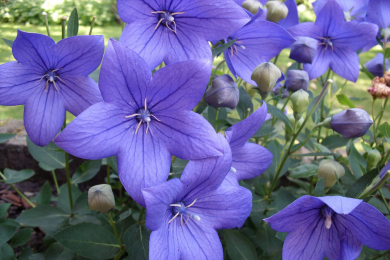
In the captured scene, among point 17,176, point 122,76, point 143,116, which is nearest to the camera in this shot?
point 122,76

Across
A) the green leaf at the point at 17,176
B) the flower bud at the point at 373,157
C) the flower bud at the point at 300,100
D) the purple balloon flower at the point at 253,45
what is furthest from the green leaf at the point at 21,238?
the flower bud at the point at 373,157

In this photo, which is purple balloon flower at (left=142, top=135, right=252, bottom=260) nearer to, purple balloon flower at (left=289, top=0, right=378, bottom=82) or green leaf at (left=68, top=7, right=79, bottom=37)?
green leaf at (left=68, top=7, right=79, bottom=37)

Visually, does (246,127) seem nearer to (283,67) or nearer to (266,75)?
(266,75)

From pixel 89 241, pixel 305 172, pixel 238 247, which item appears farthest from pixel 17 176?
pixel 305 172

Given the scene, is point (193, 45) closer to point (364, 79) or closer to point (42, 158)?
point (42, 158)

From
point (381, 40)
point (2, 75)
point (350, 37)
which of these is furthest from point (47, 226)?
point (381, 40)

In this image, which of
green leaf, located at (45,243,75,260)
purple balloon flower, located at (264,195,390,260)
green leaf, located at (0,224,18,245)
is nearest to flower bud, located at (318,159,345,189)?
purple balloon flower, located at (264,195,390,260)
